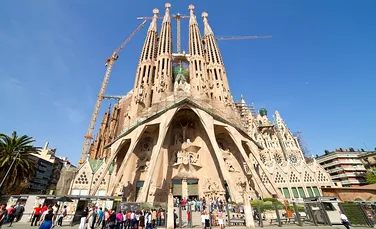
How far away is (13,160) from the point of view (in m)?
22.9

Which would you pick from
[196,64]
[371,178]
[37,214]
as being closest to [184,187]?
[37,214]

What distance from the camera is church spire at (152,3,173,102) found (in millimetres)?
33800

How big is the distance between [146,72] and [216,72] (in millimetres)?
14726

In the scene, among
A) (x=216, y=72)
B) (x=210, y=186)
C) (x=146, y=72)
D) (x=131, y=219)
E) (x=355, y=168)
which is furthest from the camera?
(x=355, y=168)

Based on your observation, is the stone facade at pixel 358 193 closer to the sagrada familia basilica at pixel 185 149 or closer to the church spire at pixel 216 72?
the sagrada familia basilica at pixel 185 149

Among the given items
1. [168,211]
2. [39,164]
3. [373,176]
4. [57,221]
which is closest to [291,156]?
[373,176]

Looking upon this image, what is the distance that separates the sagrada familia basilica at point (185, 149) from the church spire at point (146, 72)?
0.63 feet

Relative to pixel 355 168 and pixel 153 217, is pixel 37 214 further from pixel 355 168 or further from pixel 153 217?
pixel 355 168

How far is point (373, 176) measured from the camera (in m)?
39.3

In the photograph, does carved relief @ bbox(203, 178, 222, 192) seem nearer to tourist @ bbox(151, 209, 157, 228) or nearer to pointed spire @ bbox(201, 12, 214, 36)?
tourist @ bbox(151, 209, 157, 228)

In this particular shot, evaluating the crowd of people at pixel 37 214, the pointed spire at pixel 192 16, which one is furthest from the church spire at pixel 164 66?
the crowd of people at pixel 37 214

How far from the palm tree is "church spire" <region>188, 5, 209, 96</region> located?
26686 millimetres

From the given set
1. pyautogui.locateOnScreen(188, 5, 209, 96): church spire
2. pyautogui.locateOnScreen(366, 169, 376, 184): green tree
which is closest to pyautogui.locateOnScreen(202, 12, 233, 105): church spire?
pyautogui.locateOnScreen(188, 5, 209, 96): church spire

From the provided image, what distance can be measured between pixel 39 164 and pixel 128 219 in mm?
52599
